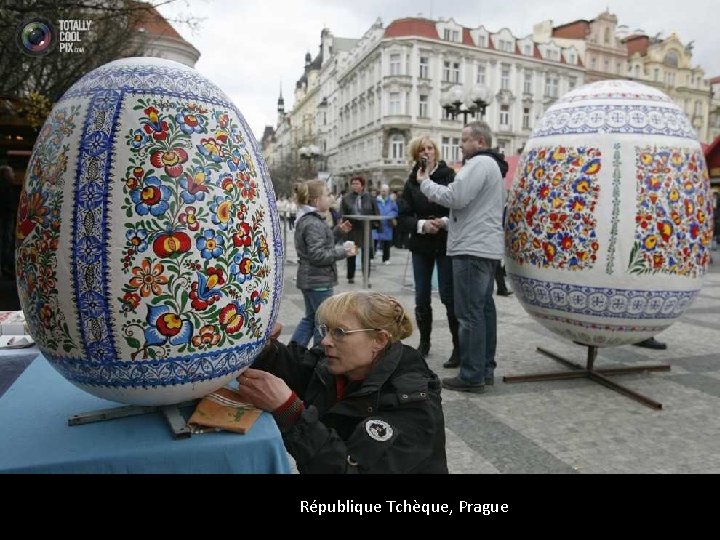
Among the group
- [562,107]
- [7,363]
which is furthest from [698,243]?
[7,363]

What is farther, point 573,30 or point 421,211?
point 573,30

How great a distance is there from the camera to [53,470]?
1.37 metres

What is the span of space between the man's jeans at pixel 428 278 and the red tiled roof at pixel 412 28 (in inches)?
1694

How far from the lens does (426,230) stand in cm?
453

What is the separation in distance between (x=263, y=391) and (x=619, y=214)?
273cm

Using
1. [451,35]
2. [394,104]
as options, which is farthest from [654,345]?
[451,35]

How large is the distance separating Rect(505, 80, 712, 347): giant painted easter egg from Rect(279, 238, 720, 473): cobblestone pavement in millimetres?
529

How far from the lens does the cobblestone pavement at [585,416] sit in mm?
3037

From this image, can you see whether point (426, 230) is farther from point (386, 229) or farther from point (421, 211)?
point (386, 229)

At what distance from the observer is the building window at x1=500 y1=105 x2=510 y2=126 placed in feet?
159

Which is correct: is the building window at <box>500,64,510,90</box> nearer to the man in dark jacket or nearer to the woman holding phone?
the man in dark jacket

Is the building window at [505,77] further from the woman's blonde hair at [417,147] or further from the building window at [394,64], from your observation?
the woman's blonde hair at [417,147]
